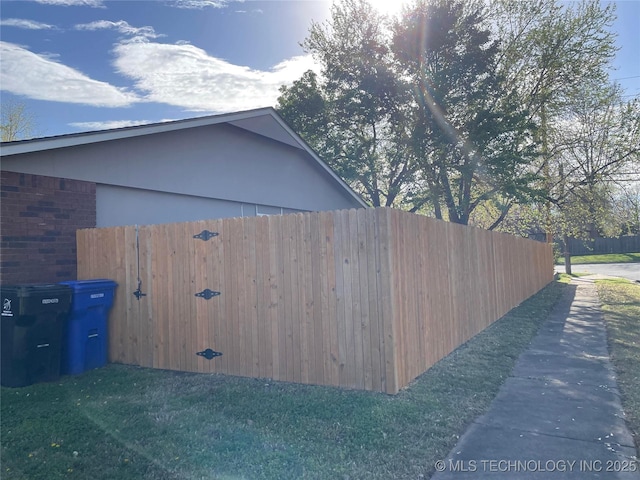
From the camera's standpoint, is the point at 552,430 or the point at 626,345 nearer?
the point at 552,430

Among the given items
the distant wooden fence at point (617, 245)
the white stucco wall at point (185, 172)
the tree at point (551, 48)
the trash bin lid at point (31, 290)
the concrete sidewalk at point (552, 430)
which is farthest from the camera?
the distant wooden fence at point (617, 245)

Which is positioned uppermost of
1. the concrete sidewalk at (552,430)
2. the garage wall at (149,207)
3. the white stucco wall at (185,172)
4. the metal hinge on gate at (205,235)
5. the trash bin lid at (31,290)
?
the white stucco wall at (185,172)

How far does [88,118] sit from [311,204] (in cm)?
639

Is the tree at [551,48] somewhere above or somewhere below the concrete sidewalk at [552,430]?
above

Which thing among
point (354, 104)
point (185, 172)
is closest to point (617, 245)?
point (354, 104)

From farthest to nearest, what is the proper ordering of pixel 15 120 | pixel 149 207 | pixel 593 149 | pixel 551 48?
pixel 15 120, pixel 593 149, pixel 551 48, pixel 149 207

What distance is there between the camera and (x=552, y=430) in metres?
4.21

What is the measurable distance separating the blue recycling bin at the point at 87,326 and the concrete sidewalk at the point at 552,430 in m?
4.91

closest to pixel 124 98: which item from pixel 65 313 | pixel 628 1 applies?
pixel 65 313

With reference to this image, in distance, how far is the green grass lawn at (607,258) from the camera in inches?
1590

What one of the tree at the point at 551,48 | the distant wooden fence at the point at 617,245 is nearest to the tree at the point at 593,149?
the tree at the point at 551,48

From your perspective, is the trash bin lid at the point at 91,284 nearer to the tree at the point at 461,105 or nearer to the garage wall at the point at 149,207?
the garage wall at the point at 149,207

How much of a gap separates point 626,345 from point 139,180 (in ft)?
27.7

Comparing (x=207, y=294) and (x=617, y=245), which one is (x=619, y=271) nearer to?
(x=617, y=245)
